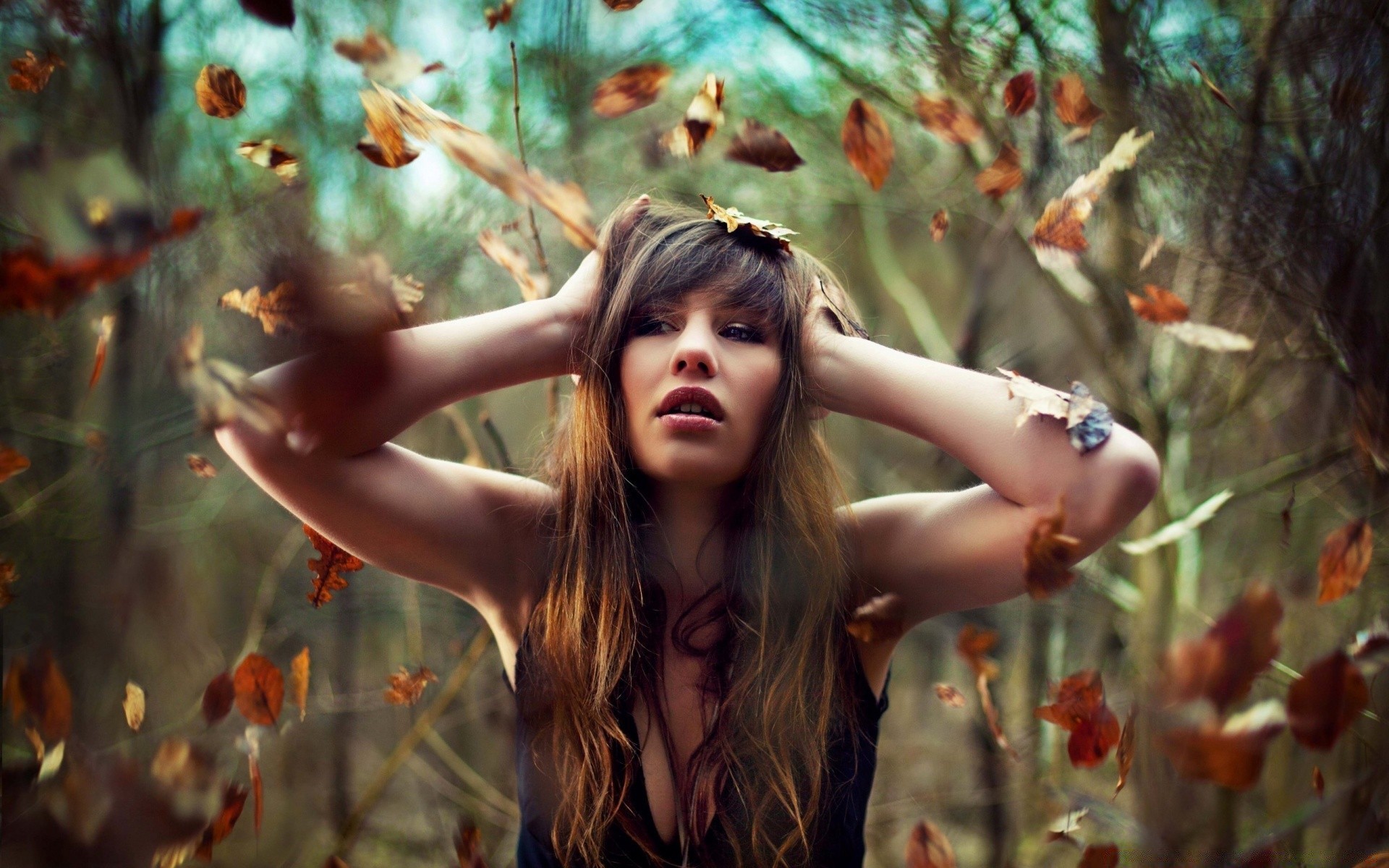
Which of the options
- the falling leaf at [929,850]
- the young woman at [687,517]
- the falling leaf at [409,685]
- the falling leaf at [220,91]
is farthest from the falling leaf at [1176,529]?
the falling leaf at [220,91]

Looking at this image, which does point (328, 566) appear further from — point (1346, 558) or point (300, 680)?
point (1346, 558)

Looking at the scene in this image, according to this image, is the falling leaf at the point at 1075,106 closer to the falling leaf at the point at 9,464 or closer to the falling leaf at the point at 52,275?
the falling leaf at the point at 52,275

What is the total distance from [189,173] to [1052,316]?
157cm

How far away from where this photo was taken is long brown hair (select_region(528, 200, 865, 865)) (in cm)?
87

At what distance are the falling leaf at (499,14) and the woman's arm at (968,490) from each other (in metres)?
0.81

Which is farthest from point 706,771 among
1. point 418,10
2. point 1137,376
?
point 418,10

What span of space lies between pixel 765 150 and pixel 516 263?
39cm

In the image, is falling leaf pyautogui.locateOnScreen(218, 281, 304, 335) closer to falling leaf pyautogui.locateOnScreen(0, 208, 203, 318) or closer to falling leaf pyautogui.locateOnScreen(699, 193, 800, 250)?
falling leaf pyautogui.locateOnScreen(0, 208, 203, 318)

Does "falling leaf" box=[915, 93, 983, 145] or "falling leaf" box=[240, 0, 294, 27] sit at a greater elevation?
"falling leaf" box=[240, 0, 294, 27]

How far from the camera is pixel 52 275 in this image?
0.83 m

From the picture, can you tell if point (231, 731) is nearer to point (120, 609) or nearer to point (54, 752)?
point (120, 609)

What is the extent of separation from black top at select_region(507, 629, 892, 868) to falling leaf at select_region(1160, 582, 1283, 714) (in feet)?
1.51

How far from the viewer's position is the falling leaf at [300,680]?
56.6 inches

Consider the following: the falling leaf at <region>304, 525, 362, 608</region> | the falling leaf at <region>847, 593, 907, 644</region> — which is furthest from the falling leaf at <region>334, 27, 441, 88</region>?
the falling leaf at <region>847, 593, 907, 644</region>
